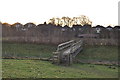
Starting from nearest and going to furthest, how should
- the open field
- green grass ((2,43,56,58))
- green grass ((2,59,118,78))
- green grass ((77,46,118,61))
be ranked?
1. green grass ((2,59,118,78))
2. green grass ((77,46,118,61))
3. the open field
4. green grass ((2,43,56,58))

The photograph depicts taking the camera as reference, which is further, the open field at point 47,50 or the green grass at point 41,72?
the open field at point 47,50

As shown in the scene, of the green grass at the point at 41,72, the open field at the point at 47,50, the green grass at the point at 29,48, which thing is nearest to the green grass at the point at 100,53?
the open field at the point at 47,50

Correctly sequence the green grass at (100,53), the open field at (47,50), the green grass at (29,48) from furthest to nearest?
1. the green grass at (29,48)
2. the open field at (47,50)
3. the green grass at (100,53)

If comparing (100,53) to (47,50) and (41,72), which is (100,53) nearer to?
(47,50)

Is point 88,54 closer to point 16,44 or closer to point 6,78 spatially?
point 16,44

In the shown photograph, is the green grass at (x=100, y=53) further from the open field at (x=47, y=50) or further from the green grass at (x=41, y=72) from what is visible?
the green grass at (x=41, y=72)

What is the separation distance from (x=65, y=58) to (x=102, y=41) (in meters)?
19.5

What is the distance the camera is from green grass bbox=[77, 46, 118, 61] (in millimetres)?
24609

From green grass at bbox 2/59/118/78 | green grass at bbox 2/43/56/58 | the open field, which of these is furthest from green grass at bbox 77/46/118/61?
green grass at bbox 2/59/118/78

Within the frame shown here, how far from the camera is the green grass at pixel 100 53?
24.6 meters

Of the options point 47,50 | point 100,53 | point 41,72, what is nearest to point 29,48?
point 47,50

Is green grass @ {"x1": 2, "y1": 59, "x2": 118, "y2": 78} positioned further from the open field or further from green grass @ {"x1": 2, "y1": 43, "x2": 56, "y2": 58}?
green grass @ {"x1": 2, "y1": 43, "x2": 56, "y2": 58}

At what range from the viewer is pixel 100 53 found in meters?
27.4

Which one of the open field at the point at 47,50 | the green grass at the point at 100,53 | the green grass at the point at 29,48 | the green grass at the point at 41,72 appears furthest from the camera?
the green grass at the point at 29,48
